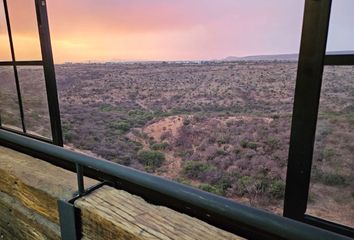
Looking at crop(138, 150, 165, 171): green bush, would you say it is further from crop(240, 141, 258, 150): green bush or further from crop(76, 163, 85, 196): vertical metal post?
crop(76, 163, 85, 196): vertical metal post

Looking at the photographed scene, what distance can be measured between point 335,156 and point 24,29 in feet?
5.85

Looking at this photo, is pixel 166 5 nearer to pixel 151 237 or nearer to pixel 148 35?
pixel 148 35

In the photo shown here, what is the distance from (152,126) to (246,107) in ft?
10.3

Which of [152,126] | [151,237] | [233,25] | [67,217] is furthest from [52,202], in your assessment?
[152,126]

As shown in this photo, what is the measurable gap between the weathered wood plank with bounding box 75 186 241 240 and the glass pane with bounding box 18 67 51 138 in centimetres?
109

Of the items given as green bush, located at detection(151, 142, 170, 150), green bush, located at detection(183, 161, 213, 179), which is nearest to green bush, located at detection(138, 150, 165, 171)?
green bush, located at detection(151, 142, 170, 150)

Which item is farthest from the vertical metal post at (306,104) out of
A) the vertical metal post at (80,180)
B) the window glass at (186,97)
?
the window glass at (186,97)

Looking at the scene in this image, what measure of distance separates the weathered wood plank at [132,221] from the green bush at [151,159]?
5.45 meters

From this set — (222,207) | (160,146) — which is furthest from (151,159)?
(222,207)

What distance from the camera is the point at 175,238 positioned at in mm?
515

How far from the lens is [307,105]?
64cm

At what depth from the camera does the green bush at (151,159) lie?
6152 mm

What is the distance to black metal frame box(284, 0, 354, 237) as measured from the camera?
1.96 ft

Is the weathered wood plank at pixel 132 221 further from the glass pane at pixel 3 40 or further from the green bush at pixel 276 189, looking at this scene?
the green bush at pixel 276 189
